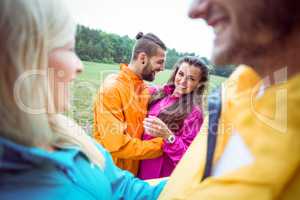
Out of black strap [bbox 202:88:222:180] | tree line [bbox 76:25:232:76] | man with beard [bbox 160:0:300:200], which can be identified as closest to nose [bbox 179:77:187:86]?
tree line [bbox 76:25:232:76]

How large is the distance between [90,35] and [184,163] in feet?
2.79

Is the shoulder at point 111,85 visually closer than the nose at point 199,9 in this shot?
No

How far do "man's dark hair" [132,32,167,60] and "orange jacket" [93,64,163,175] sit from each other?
0.35 feet

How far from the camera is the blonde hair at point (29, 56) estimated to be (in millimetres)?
515

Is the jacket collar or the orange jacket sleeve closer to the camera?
the jacket collar

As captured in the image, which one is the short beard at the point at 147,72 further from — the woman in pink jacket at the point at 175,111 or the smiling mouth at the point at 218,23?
the smiling mouth at the point at 218,23

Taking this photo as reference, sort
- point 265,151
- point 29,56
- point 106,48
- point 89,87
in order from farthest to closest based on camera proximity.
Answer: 1. point 106,48
2. point 89,87
3. point 29,56
4. point 265,151

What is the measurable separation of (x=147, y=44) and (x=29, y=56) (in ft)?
3.32

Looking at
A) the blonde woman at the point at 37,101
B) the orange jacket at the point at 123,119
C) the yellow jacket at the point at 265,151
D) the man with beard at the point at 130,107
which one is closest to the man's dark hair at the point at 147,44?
the man with beard at the point at 130,107

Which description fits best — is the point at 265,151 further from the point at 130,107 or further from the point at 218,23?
the point at 130,107

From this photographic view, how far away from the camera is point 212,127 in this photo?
21.3 inches

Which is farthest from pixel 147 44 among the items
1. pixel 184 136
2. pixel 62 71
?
pixel 62 71

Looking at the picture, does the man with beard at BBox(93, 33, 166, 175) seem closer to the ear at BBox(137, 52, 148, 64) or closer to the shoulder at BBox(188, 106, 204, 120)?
the ear at BBox(137, 52, 148, 64)

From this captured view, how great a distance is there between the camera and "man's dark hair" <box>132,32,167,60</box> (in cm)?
150
